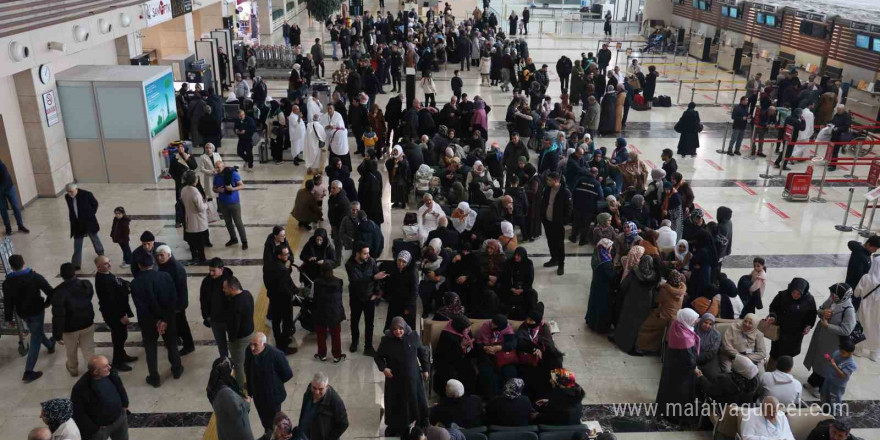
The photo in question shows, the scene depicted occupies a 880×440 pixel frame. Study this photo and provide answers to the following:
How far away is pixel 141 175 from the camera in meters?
13.4

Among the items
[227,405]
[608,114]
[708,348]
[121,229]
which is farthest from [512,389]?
[608,114]

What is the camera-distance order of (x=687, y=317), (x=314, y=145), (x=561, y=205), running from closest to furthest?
(x=687, y=317) → (x=561, y=205) → (x=314, y=145)

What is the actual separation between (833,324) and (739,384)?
167 cm

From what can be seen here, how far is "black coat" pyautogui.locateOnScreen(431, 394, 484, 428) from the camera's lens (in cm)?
584

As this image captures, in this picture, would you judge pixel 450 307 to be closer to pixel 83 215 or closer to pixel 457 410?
pixel 457 410

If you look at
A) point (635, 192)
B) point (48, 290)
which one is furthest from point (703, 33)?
point (48, 290)

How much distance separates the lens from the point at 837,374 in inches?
270

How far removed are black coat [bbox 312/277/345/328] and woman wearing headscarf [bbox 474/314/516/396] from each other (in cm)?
156

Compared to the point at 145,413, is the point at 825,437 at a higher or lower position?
higher

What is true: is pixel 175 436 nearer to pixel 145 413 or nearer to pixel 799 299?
pixel 145 413

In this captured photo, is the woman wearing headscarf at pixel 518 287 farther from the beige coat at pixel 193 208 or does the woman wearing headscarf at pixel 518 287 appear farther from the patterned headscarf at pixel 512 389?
the beige coat at pixel 193 208

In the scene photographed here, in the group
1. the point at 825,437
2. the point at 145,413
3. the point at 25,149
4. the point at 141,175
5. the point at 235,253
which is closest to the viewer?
the point at 825,437

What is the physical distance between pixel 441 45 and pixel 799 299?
20.5 metres

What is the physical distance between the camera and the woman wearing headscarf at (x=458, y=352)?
6750 mm
